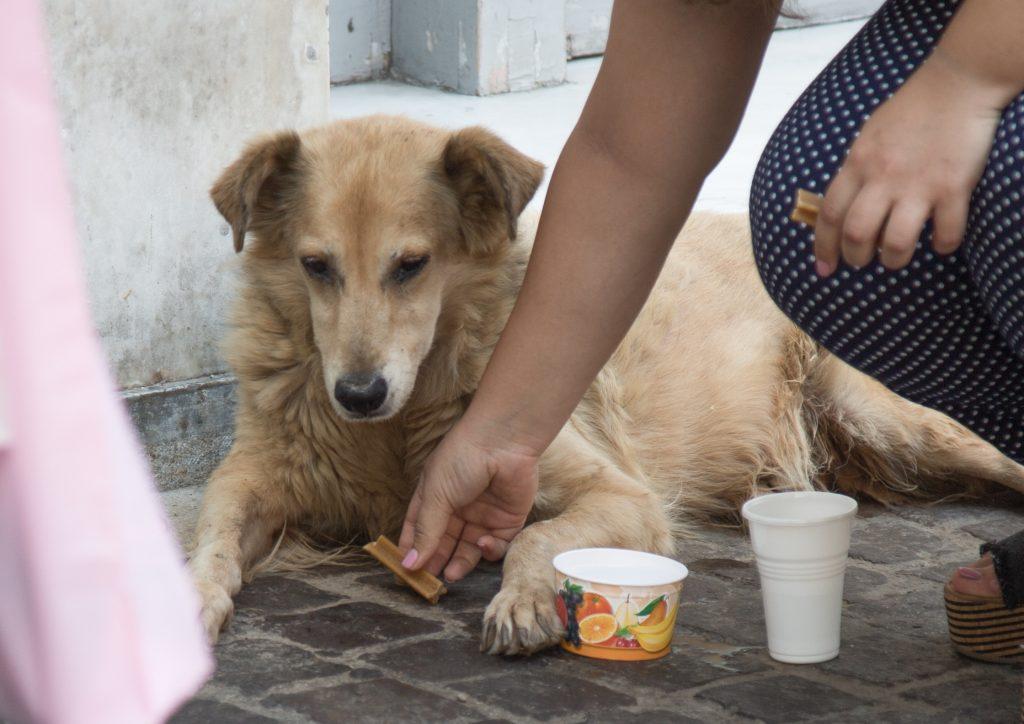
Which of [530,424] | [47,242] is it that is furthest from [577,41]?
[47,242]

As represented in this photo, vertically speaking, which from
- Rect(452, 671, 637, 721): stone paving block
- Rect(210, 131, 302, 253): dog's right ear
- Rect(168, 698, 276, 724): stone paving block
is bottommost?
Rect(452, 671, 637, 721): stone paving block

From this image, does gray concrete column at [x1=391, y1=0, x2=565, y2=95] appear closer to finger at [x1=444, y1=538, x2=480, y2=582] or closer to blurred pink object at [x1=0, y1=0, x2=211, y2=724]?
finger at [x1=444, y1=538, x2=480, y2=582]

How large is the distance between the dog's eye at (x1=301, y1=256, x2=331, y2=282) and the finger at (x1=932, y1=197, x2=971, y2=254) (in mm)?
1677

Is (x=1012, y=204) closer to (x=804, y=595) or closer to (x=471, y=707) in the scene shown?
(x=804, y=595)

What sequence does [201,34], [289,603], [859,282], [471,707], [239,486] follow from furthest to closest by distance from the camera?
[201,34], [239,486], [289,603], [471,707], [859,282]

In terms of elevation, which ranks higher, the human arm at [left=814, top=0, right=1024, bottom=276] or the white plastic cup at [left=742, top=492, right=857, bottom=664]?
the human arm at [left=814, top=0, right=1024, bottom=276]

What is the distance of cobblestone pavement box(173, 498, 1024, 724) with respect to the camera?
2209mm

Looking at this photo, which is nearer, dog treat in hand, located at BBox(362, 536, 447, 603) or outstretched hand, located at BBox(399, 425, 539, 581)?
outstretched hand, located at BBox(399, 425, 539, 581)

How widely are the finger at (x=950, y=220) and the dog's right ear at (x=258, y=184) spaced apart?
1762 mm

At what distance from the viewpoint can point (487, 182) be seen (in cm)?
312

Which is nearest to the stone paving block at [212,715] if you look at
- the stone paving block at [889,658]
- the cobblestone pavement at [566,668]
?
the cobblestone pavement at [566,668]

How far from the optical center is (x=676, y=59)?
201 centimetres

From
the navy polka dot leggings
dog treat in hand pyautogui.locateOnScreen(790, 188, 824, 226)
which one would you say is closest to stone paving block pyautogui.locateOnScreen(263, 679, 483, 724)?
the navy polka dot leggings

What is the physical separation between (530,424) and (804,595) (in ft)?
1.84
